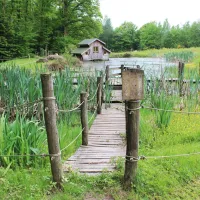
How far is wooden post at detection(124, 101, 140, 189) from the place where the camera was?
2449 mm

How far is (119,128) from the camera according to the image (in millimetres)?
4941

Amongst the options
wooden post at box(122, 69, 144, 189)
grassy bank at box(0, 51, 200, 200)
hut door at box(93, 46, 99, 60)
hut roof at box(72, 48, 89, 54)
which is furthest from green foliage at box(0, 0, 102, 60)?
wooden post at box(122, 69, 144, 189)

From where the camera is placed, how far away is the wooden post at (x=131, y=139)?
96.4 inches

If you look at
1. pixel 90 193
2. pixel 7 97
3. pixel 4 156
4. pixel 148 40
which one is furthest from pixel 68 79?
pixel 148 40

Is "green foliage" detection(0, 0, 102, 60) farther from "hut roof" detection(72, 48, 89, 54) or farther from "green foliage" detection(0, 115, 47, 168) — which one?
"green foliage" detection(0, 115, 47, 168)

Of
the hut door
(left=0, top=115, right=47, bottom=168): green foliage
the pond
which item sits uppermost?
the hut door

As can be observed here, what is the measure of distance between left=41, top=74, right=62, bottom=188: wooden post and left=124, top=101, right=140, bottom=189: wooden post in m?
0.66

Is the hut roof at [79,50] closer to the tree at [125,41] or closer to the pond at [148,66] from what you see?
the pond at [148,66]

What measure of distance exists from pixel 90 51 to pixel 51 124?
3069cm

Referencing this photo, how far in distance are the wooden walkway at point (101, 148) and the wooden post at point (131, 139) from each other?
39cm

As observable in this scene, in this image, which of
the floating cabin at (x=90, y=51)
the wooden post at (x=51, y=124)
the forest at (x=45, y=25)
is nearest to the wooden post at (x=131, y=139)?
the wooden post at (x=51, y=124)

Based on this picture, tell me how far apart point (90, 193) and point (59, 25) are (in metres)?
31.3

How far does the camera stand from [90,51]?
107 ft

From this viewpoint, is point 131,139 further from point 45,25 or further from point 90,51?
point 90,51
